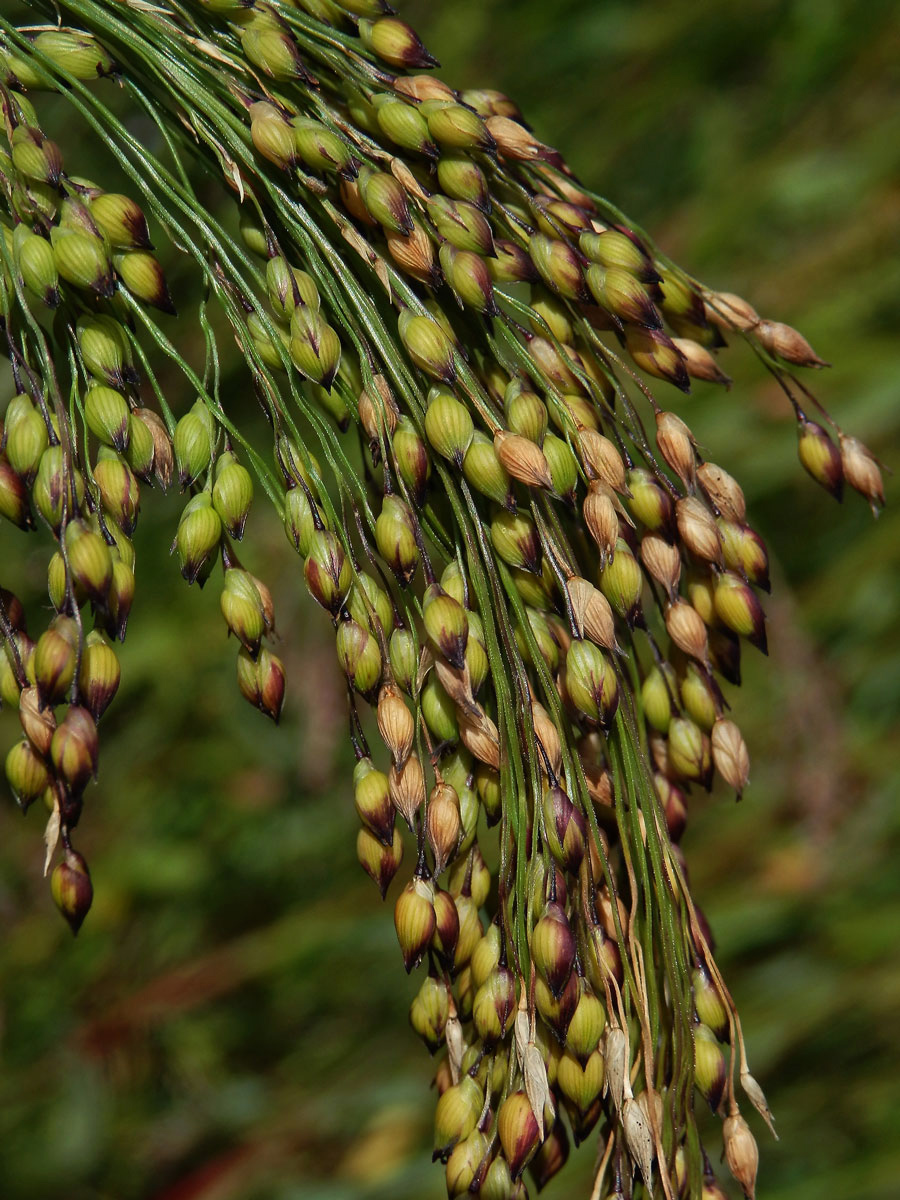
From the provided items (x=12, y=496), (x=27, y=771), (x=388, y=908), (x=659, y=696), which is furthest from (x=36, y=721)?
(x=388, y=908)

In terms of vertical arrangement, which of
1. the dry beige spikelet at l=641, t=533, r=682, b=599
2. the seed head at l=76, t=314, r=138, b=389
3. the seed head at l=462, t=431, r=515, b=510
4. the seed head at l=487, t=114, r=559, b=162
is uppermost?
the seed head at l=487, t=114, r=559, b=162

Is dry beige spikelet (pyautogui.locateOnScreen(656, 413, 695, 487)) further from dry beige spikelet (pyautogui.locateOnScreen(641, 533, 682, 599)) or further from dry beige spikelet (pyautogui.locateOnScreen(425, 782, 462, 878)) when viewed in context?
dry beige spikelet (pyautogui.locateOnScreen(425, 782, 462, 878))

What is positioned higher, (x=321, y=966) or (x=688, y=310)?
(x=688, y=310)

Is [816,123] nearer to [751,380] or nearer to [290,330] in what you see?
[751,380]

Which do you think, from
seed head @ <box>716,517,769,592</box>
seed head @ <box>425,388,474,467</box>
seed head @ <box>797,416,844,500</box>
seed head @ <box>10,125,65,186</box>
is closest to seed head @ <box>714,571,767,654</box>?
seed head @ <box>716,517,769,592</box>

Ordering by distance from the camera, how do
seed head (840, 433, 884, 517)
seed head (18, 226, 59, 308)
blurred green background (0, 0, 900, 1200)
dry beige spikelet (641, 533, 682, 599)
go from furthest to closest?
1. blurred green background (0, 0, 900, 1200)
2. seed head (840, 433, 884, 517)
3. dry beige spikelet (641, 533, 682, 599)
4. seed head (18, 226, 59, 308)

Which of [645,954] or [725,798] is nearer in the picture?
[645,954]

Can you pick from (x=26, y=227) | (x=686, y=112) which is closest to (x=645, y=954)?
(x=26, y=227)

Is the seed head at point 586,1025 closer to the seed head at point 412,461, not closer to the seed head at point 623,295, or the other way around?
the seed head at point 412,461
